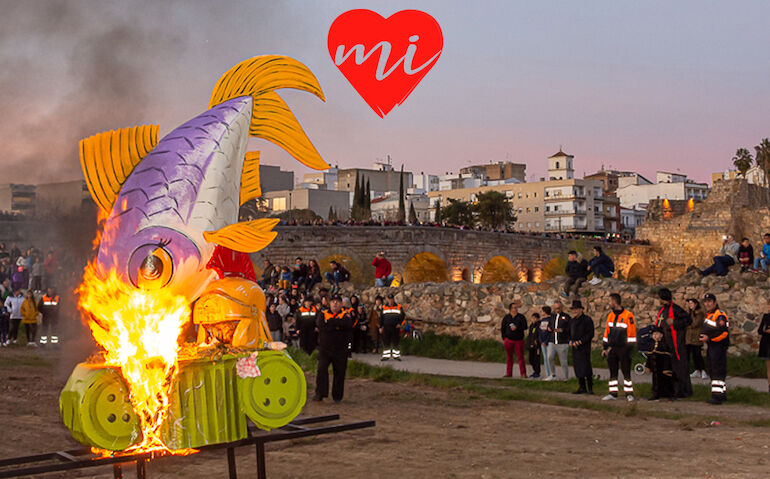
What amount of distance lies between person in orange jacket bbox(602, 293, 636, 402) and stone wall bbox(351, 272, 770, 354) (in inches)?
189

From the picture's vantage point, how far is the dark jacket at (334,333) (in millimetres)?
12688

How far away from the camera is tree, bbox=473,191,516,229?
84500 millimetres

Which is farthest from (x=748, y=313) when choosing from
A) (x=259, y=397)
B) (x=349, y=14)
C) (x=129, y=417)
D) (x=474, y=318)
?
(x=129, y=417)

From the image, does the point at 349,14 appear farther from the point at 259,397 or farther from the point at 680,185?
the point at 680,185

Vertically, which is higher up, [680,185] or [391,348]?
[680,185]

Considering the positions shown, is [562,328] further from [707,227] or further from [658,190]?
[658,190]

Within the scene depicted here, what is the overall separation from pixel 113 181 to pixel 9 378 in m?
9.84

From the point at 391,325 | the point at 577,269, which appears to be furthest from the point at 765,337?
the point at 391,325

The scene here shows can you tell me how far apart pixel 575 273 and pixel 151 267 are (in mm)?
13601

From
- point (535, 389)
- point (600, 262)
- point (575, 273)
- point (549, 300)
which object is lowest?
point (535, 389)

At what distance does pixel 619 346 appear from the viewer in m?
12.9

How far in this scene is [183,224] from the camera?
736 centimetres

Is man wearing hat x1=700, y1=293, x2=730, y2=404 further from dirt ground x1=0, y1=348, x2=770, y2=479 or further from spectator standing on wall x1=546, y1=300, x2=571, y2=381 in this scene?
spectator standing on wall x1=546, y1=300, x2=571, y2=381

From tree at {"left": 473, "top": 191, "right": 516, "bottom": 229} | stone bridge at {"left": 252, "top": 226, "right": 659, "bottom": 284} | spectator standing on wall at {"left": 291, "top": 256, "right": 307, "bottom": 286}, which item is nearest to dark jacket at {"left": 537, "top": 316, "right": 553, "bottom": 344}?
spectator standing on wall at {"left": 291, "top": 256, "right": 307, "bottom": 286}
